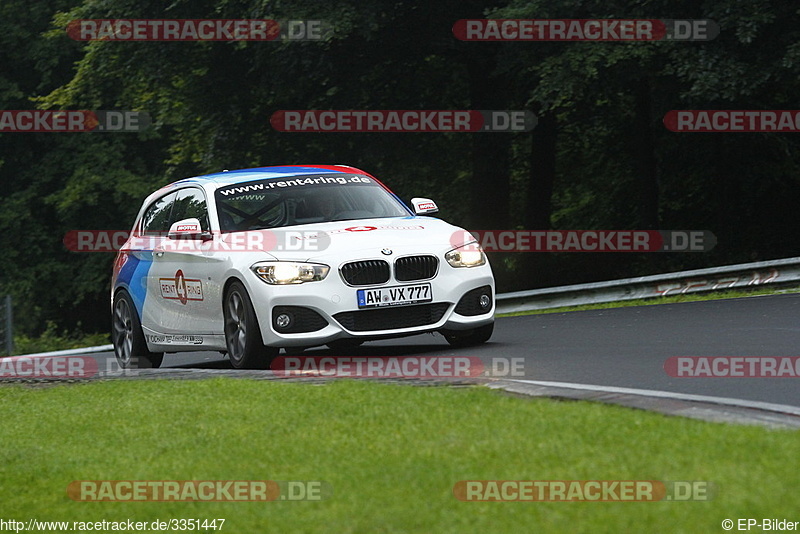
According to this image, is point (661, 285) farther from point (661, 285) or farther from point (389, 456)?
point (389, 456)

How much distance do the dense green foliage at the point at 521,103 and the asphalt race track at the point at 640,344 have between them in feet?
20.6

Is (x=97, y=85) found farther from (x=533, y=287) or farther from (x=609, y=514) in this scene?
(x=609, y=514)

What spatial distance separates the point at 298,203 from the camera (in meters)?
12.8

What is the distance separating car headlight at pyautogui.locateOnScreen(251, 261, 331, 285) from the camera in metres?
11.5

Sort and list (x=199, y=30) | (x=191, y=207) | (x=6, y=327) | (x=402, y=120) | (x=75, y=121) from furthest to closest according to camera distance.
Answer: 1. (x=75, y=121)
2. (x=402, y=120)
3. (x=6, y=327)
4. (x=199, y=30)
5. (x=191, y=207)

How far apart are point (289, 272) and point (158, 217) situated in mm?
3080

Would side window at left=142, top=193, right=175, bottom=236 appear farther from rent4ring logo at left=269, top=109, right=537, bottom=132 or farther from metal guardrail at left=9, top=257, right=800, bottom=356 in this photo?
rent4ring logo at left=269, top=109, right=537, bottom=132

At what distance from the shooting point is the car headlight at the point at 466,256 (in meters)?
12.1

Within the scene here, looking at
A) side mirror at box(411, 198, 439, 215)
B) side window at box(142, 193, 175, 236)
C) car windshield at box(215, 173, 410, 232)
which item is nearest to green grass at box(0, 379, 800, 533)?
car windshield at box(215, 173, 410, 232)

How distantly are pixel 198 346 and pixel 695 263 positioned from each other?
1684 cm

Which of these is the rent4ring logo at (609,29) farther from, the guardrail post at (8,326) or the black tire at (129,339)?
the guardrail post at (8,326)

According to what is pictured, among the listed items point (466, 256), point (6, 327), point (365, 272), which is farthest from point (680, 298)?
point (6, 327)

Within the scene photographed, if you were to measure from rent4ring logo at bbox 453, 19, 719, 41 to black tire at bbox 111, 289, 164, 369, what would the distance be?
10851 mm

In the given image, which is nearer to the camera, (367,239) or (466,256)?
(367,239)
